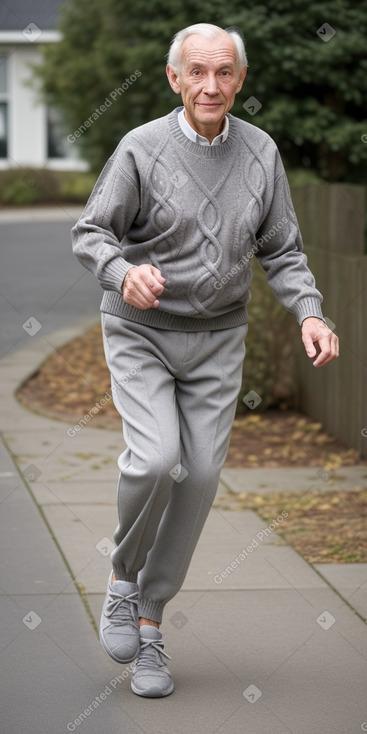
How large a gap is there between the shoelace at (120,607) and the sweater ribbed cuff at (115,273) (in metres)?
0.94

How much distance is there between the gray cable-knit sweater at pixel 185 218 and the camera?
3.61m

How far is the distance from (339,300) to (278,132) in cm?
344

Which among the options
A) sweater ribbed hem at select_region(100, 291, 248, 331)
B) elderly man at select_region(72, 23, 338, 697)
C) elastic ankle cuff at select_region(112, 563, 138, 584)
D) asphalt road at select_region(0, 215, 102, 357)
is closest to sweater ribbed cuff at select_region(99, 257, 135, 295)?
elderly man at select_region(72, 23, 338, 697)

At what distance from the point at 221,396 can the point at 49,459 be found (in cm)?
315

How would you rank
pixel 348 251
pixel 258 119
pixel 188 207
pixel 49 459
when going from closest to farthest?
pixel 188 207 → pixel 49 459 → pixel 348 251 → pixel 258 119

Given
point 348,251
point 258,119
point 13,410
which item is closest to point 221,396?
point 348,251

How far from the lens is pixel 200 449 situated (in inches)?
148

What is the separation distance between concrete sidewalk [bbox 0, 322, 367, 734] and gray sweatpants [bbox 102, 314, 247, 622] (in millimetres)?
329

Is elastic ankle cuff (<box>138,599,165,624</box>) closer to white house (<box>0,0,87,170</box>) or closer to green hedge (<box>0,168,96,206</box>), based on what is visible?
green hedge (<box>0,168,96,206</box>)

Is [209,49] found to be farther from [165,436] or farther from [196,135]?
[165,436]

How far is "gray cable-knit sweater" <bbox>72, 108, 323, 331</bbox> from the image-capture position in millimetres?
3605

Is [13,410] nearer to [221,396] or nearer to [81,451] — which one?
[81,451]

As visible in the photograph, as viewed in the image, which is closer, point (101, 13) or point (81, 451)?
point (81, 451)

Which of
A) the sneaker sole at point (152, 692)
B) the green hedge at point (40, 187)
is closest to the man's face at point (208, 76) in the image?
the sneaker sole at point (152, 692)
